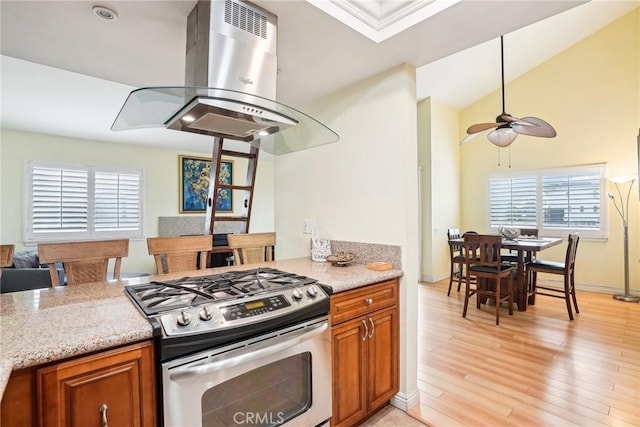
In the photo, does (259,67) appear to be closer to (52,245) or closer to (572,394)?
(52,245)

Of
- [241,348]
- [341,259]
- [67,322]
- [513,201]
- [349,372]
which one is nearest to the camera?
[67,322]

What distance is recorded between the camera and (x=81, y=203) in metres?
5.12

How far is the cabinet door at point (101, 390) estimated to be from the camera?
0.92m

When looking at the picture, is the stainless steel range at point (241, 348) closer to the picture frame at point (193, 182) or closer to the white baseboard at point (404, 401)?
the white baseboard at point (404, 401)

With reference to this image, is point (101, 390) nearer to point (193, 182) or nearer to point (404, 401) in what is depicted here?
point (404, 401)

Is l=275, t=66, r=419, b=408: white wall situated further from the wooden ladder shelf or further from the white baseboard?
the wooden ladder shelf

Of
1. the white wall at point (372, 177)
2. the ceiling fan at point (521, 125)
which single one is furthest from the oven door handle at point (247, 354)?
the ceiling fan at point (521, 125)

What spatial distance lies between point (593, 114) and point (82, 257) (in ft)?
21.4

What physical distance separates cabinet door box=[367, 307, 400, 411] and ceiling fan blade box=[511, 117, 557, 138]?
262cm

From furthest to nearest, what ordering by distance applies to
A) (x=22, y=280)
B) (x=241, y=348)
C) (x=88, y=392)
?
(x=22, y=280)
(x=241, y=348)
(x=88, y=392)

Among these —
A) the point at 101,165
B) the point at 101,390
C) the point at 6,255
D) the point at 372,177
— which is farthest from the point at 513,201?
the point at 101,165

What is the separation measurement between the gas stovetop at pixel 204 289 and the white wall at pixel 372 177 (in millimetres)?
732

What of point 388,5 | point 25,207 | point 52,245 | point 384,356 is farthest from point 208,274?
point 25,207

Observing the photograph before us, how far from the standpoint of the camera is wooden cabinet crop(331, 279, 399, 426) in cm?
168
